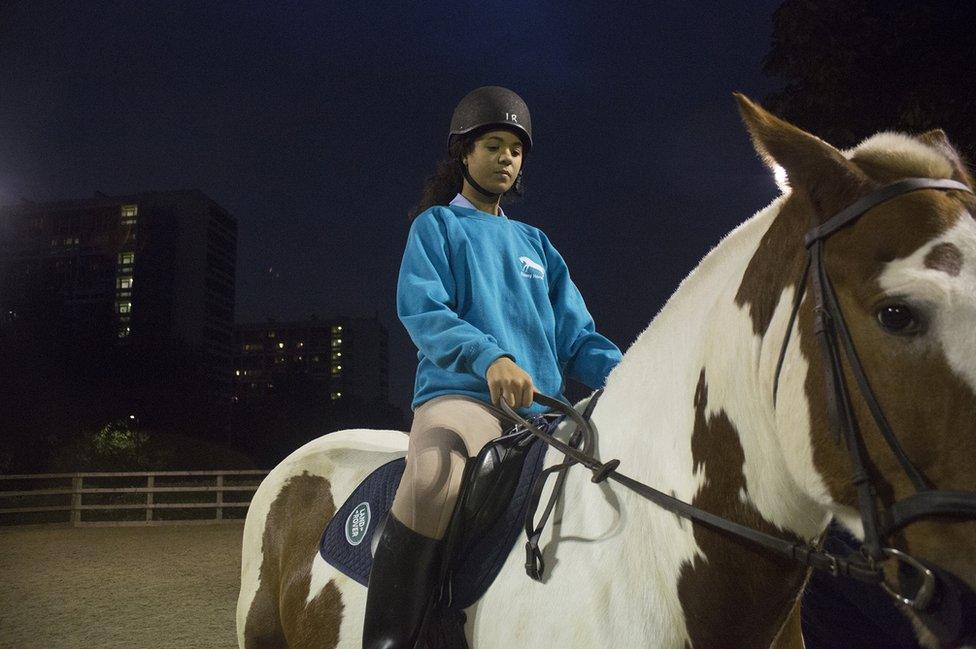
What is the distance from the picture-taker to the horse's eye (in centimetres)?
92

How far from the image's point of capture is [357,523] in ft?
7.28

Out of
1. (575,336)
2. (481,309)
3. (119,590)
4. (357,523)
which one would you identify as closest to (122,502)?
(119,590)

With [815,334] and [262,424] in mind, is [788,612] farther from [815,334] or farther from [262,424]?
[262,424]

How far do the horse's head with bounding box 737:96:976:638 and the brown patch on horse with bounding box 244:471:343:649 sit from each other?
1.79 m

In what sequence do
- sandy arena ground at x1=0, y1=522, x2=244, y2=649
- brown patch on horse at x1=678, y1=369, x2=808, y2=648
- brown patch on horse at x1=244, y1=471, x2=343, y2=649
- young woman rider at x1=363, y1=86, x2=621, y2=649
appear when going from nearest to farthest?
brown patch on horse at x1=678, y1=369, x2=808, y2=648 → young woman rider at x1=363, y1=86, x2=621, y2=649 → brown patch on horse at x1=244, y1=471, x2=343, y2=649 → sandy arena ground at x1=0, y1=522, x2=244, y2=649

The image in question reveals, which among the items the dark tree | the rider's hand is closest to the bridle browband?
the rider's hand

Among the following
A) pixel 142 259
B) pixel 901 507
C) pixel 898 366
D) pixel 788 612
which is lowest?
pixel 788 612

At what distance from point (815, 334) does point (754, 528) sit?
39 centimetres

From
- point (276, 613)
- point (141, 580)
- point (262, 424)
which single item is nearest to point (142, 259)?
point (262, 424)

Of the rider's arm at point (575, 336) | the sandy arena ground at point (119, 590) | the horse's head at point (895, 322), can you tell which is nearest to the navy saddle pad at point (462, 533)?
the rider's arm at point (575, 336)

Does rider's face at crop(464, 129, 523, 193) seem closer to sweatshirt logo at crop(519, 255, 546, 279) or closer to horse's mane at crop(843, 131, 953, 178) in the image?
sweatshirt logo at crop(519, 255, 546, 279)

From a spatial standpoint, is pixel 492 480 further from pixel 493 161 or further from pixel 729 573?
pixel 493 161

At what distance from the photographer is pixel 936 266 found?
91cm

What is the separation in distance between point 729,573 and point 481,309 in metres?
1.04
